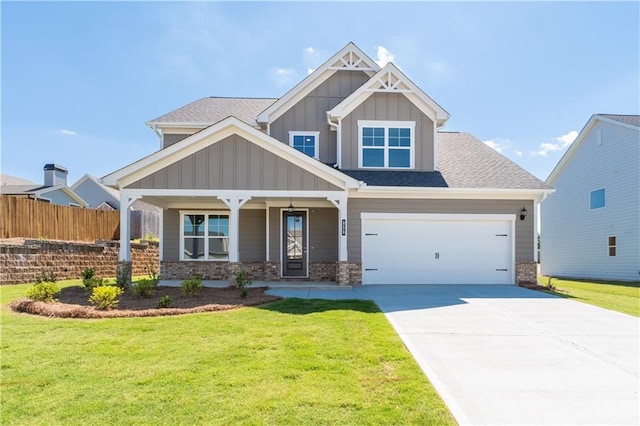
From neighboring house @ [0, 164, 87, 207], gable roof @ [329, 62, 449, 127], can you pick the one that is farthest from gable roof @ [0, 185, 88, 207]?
gable roof @ [329, 62, 449, 127]

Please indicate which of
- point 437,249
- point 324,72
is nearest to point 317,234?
point 437,249

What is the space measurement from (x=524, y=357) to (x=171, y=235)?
1241cm

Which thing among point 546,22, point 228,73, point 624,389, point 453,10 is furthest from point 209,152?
point 546,22

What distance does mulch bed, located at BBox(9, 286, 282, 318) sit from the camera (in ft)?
24.6

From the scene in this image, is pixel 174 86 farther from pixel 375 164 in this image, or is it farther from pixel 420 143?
pixel 420 143

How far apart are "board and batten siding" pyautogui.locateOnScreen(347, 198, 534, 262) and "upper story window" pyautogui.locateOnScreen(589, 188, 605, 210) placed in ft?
31.2

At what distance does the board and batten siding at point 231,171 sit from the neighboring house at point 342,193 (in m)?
0.03

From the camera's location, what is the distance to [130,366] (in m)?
4.72

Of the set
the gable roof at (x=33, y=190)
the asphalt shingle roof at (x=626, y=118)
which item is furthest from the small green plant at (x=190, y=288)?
the gable roof at (x=33, y=190)

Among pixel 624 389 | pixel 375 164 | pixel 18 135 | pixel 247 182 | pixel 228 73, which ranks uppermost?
pixel 228 73

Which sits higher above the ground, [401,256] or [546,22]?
[546,22]

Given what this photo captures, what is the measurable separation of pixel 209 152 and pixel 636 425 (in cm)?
1056

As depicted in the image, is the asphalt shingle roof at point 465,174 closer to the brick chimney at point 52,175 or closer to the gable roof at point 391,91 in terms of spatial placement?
the gable roof at point 391,91

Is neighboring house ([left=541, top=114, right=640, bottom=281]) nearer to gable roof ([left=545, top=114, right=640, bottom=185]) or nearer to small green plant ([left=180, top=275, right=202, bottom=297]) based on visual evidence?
gable roof ([left=545, top=114, right=640, bottom=185])
